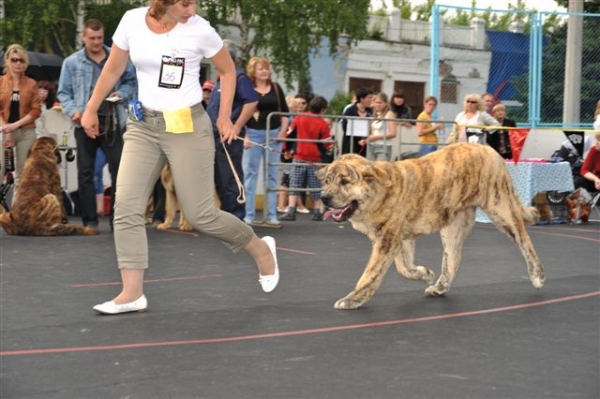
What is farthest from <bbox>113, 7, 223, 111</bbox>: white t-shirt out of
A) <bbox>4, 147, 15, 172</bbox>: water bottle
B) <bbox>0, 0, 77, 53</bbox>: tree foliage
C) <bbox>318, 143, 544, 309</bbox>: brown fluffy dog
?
<bbox>0, 0, 77, 53</bbox>: tree foliage

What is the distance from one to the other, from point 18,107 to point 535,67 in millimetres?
9980

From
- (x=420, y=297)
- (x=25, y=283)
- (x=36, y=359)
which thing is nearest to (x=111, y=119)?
(x=25, y=283)

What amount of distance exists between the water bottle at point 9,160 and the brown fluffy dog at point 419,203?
21.4ft

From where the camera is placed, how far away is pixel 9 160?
13.4 metres

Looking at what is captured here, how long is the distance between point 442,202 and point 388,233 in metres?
0.58

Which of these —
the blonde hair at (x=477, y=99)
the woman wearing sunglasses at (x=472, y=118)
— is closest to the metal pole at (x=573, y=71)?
the blonde hair at (x=477, y=99)

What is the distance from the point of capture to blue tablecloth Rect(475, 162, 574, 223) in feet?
49.2

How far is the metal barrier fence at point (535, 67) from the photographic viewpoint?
19.7 metres

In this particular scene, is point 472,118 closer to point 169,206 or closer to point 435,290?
point 169,206

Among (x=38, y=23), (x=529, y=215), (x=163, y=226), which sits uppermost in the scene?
(x=38, y=23)

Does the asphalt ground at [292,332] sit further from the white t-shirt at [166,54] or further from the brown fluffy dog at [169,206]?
the brown fluffy dog at [169,206]

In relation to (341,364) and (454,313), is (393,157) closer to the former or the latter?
(454,313)

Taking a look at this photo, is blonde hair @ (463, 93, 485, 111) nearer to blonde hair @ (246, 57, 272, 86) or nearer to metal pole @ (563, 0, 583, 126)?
blonde hair @ (246, 57, 272, 86)

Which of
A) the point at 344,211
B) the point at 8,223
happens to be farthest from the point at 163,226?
the point at 344,211
